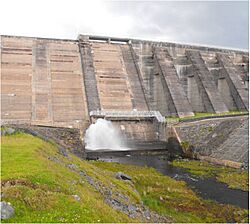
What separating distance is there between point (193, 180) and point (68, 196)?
1468 centimetres

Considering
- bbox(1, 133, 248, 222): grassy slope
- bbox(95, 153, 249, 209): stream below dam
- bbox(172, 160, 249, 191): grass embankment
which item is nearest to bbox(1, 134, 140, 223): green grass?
bbox(1, 133, 248, 222): grassy slope

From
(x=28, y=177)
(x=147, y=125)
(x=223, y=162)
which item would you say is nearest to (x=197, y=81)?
(x=147, y=125)

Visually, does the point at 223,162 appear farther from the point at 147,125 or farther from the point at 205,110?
the point at 205,110

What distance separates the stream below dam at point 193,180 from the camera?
18719 mm

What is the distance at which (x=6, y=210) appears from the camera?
318 inches

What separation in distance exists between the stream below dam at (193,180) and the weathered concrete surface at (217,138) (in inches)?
120

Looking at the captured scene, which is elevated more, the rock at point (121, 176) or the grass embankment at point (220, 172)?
the rock at point (121, 176)

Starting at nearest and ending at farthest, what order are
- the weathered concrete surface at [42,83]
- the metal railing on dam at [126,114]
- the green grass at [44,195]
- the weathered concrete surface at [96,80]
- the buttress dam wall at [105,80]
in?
the green grass at [44,195] < the metal railing on dam at [126,114] < the weathered concrete surface at [42,83] < the weathered concrete surface at [96,80] < the buttress dam wall at [105,80]

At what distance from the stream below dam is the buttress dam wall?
896 centimetres

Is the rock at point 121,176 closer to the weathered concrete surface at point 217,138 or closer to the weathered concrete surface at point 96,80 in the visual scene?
the weathered concrete surface at point 217,138

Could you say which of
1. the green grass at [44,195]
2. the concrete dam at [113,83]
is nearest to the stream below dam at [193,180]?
the concrete dam at [113,83]

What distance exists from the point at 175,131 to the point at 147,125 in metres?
4.19

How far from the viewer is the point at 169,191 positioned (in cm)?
1906

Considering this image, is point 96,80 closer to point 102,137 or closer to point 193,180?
point 102,137
